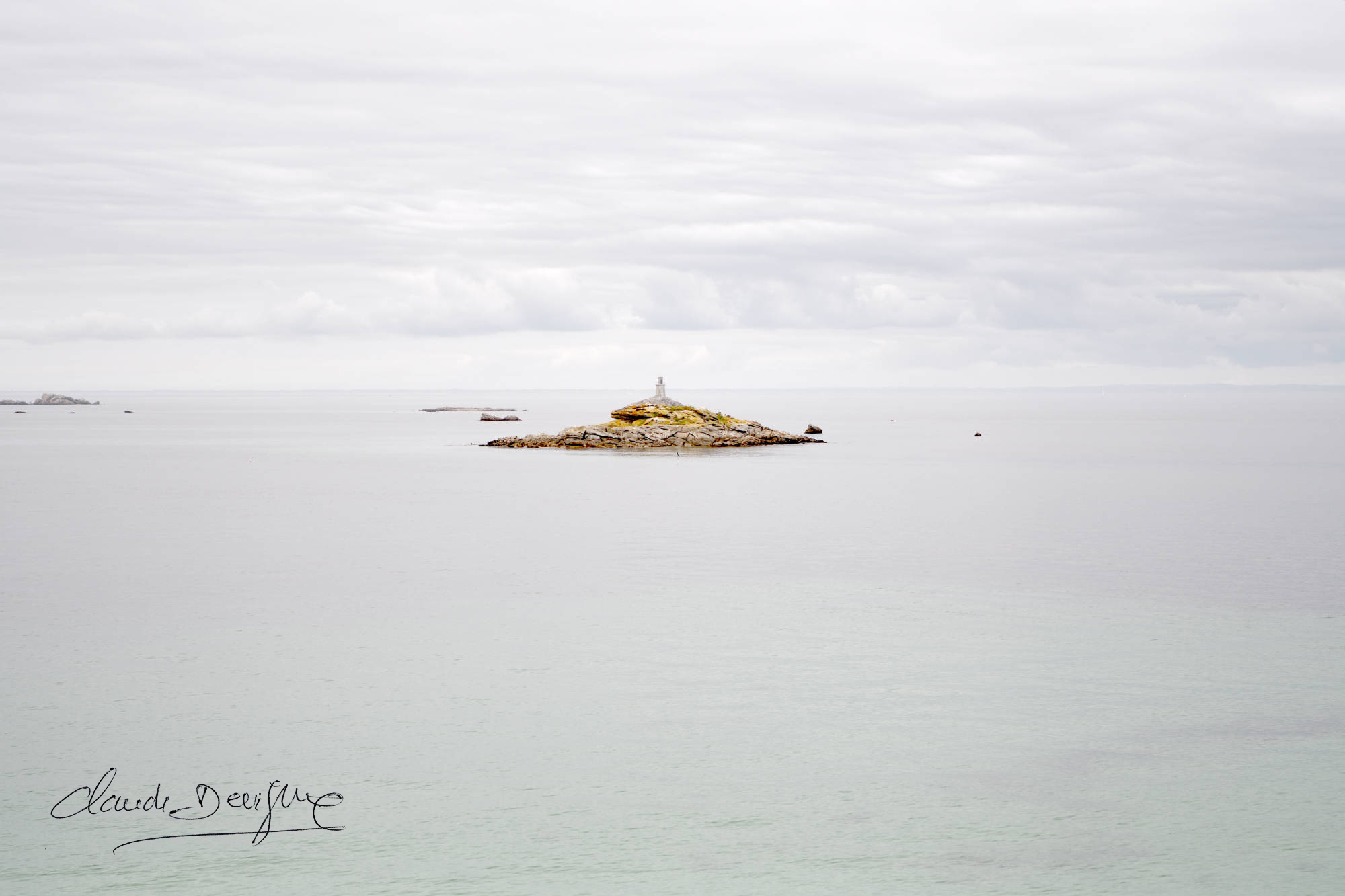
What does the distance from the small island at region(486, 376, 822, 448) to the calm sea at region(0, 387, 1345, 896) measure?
5571cm

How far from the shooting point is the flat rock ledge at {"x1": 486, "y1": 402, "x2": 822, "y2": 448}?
9894 centimetres

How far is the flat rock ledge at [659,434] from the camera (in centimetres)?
9894

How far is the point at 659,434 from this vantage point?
99.4 meters

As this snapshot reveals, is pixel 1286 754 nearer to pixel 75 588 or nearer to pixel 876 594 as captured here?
pixel 876 594

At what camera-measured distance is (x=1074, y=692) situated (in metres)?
18.0

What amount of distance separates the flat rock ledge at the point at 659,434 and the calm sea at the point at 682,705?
55814mm

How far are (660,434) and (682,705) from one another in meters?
82.2

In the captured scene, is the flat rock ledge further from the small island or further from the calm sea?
the calm sea

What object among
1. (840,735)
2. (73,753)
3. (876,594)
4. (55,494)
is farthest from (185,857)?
(55,494)

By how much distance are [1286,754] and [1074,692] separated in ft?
11.3
